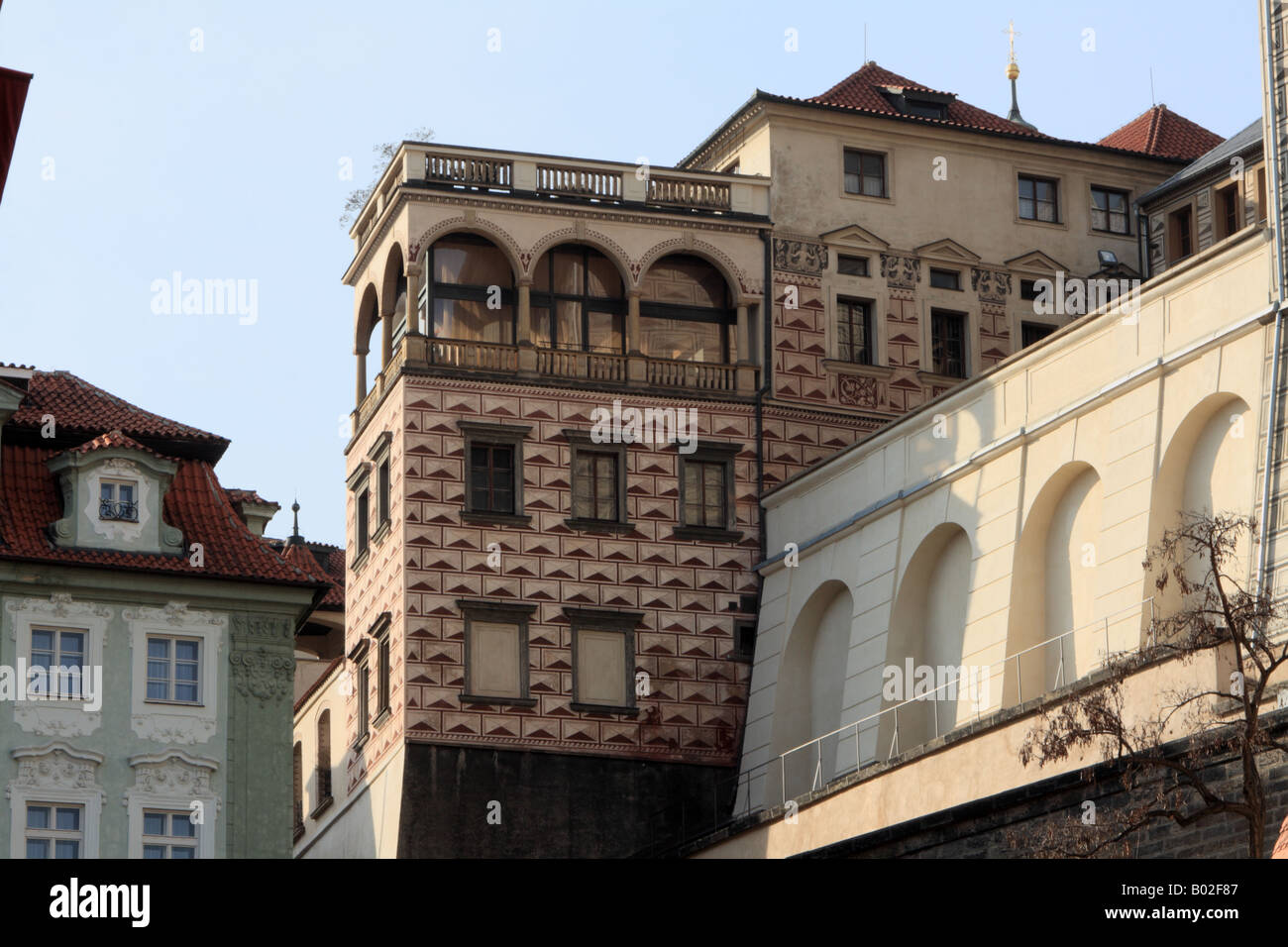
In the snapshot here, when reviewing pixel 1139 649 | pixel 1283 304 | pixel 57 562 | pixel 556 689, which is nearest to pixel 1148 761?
pixel 1139 649

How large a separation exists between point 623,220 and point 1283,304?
18.8 meters

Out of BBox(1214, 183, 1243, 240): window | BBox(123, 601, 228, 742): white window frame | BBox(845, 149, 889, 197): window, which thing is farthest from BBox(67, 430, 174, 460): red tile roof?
BBox(1214, 183, 1243, 240): window

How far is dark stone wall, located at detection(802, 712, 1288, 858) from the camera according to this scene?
33594mm

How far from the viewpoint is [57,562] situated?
44531mm

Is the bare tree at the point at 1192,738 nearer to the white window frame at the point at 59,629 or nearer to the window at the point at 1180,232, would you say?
the white window frame at the point at 59,629

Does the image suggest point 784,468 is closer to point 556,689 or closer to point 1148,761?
point 556,689

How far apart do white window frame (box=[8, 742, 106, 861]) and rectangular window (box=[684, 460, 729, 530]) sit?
Answer: 16.2 meters

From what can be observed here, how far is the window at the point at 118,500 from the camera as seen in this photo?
46.0m

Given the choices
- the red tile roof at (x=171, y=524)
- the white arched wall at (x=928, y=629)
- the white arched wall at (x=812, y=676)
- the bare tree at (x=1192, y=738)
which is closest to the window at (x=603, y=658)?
the white arched wall at (x=812, y=676)

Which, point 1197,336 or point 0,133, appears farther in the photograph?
point 1197,336

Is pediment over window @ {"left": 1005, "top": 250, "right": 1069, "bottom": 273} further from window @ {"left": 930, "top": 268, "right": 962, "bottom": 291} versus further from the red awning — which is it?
the red awning

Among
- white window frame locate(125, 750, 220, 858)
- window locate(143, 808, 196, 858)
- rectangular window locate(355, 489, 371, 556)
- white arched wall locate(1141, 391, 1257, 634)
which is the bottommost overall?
window locate(143, 808, 196, 858)

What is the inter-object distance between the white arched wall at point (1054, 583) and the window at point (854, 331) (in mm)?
11509

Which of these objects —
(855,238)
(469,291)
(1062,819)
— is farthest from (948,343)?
(1062,819)
